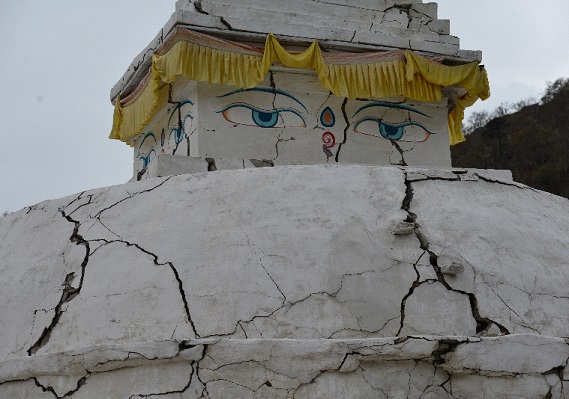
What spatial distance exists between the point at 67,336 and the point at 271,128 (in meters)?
2.44

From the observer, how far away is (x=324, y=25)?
5.96 meters

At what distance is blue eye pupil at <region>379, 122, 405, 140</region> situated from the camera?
5.94m

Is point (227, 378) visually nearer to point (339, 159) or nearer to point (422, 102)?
point (339, 159)

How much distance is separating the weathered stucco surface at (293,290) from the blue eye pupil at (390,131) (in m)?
1.84

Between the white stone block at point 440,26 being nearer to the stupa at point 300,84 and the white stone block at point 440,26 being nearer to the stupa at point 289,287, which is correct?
the stupa at point 300,84


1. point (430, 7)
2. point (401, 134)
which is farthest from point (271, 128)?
point (430, 7)

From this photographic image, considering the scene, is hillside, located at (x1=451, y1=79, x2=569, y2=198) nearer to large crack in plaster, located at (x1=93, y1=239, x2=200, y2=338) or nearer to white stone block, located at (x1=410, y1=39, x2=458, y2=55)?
white stone block, located at (x1=410, y1=39, x2=458, y2=55)

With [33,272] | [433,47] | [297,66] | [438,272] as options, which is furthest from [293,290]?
[433,47]

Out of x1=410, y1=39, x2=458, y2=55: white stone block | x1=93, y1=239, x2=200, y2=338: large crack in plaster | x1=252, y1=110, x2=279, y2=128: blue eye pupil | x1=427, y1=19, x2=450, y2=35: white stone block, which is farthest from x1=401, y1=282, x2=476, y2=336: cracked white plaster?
x1=427, y1=19, x2=450, y2=35: white stone block

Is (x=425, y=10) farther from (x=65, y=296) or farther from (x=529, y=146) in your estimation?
(x=529, y=146)

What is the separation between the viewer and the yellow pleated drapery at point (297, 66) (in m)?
5.46

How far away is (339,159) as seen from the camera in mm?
5723

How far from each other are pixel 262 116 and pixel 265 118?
0.03 meters

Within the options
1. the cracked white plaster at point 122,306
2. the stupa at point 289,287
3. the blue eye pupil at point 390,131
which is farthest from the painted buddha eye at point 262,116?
the cracked white plaster at point 122,306
